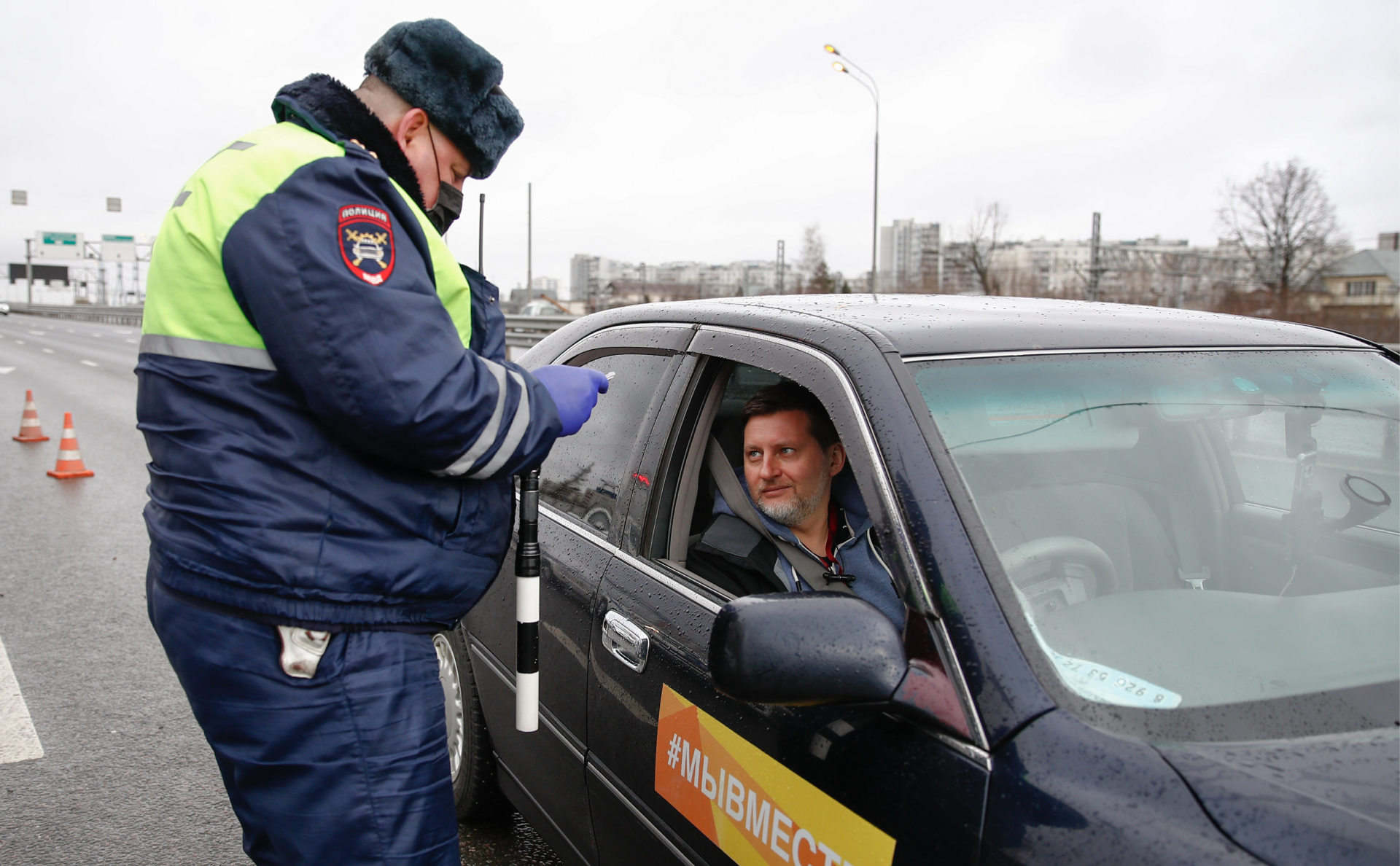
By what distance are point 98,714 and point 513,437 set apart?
3.18 m

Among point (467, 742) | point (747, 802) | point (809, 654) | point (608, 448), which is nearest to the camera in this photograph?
point (809, 654)

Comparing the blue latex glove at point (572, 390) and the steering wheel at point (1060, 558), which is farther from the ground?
the blue latex glove at point (572, 390)

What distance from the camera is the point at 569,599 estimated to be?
2.38m

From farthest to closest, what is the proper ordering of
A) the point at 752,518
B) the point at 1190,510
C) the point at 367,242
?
1. the point at 752,518
2. the point at 1190,510
3. the point at 367,242

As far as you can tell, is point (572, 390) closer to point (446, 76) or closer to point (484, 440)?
point (484, 440)

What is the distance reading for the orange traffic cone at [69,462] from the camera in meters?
8.95

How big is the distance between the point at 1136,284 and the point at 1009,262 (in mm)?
17252

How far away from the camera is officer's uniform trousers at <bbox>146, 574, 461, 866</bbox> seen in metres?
1.64

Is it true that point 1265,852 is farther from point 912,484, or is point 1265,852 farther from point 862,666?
point 912,484

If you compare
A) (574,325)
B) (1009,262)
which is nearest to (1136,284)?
(1009,262)

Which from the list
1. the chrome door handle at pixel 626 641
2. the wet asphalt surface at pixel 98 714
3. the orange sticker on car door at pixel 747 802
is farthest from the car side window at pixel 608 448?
the wet asphalt surface at pixel 98 714

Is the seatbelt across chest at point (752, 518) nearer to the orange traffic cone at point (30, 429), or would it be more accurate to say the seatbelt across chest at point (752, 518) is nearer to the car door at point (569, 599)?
the car door at point (569, 599)

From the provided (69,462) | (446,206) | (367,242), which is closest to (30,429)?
(69,462)

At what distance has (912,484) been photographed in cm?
154
